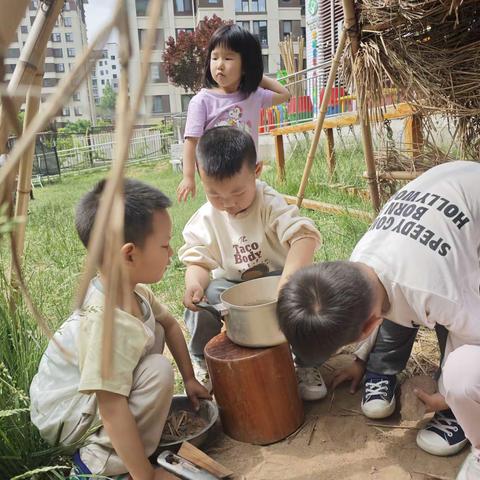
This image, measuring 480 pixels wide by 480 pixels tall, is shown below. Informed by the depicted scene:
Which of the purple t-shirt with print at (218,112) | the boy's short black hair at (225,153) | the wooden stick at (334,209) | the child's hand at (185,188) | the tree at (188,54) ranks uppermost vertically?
the tree at (188,54)

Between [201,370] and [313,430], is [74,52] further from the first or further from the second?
[201,370]

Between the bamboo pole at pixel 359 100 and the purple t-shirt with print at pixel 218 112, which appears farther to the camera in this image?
the purple t-shirt with print at pixel 218 112

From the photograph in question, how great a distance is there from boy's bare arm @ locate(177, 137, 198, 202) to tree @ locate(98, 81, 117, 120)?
6.51 ft

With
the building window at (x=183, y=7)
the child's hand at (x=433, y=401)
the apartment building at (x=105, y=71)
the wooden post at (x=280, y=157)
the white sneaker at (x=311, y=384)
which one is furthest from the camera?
the building window at (x=183, y=7)

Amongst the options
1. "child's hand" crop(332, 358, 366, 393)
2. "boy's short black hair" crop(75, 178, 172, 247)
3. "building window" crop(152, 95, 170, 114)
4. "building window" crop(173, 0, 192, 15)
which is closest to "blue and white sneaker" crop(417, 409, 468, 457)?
"child's hand" crop(332, 358, 366, 393)

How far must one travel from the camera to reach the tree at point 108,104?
524 millimetres

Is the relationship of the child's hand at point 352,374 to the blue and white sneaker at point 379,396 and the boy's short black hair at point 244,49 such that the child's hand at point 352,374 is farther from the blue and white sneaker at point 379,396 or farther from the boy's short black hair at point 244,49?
the boy's short black hair at point 244,49

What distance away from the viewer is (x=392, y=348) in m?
1.89

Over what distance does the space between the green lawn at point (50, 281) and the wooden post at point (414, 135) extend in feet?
2.38

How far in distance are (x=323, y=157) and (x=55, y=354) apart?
17.2 ft

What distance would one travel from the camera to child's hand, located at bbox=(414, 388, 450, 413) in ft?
5.57

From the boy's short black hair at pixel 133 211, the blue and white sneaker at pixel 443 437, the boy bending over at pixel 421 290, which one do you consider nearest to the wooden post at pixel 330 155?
the boy bending over at pixel 421 290

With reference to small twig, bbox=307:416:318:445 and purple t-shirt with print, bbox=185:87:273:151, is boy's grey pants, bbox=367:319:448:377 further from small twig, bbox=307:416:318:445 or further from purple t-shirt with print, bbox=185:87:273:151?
purple t-shirt with print, bbox=185:87:273:151

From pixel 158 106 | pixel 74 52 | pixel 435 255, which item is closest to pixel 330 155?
pixel 435 255
